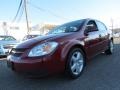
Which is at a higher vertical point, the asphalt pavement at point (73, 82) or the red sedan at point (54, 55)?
the red sedan at point (54, 55)

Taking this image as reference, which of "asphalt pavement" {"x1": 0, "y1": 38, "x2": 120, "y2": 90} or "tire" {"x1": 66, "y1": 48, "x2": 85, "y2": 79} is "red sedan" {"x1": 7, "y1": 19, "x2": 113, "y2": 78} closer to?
"tire" {"x1": 66, "y1": 48, "x2": 85, "y2": 79}

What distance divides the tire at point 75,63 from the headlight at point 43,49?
461 mm

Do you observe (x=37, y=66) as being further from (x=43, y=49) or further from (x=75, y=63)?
(x=75, y=63)

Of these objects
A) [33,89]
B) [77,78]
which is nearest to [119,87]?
[77,78]

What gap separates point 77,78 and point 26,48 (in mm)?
1350

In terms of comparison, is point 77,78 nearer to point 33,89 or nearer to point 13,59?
point 33,89

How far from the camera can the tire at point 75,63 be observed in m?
3.83

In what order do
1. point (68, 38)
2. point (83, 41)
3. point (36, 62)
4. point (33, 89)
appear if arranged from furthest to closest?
1. point (83, 41)
2. point (68, 38)
3. point (33, 89)
4. point (36, 62)

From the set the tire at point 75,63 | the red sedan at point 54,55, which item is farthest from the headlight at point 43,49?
the tire at point 75,63

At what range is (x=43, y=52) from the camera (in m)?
3.48

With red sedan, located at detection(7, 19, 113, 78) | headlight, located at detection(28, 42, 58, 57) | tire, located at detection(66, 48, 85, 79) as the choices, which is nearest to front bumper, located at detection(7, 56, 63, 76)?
red sedan, located at detection(7, 19, 113, 78)

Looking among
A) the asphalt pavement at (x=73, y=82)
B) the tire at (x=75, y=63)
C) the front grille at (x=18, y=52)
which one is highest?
the front grille at (x=18, y=52)

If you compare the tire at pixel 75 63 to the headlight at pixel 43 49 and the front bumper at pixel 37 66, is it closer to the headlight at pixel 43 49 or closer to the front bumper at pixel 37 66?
the front bumper at pixel 37 66

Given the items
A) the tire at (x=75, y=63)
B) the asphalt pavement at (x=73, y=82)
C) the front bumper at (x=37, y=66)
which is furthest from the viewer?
the tire at (x=75, y=63)
